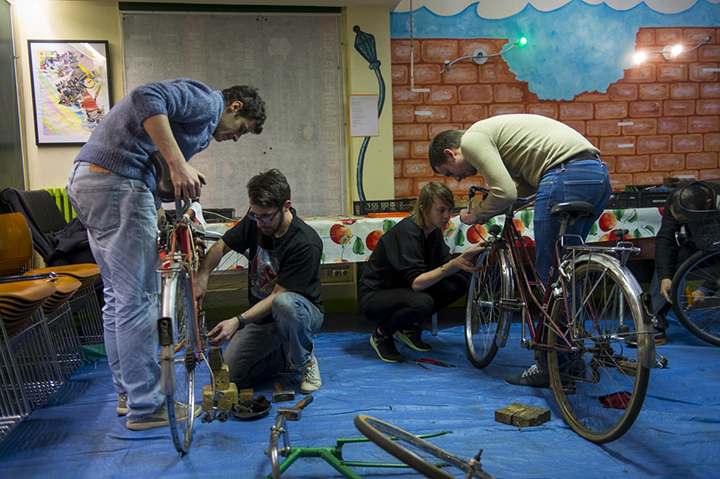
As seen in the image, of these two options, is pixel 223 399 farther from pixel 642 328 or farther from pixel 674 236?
pixel 674 236

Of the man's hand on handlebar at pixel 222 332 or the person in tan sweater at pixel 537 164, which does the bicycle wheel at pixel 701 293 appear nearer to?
the person in tan sweater at pixel 537 164

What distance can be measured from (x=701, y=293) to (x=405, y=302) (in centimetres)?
175

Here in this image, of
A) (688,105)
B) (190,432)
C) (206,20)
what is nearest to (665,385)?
(190,432)

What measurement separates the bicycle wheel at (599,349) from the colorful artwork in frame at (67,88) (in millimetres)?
3462

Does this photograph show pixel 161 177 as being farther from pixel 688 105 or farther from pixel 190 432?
pixel 688 105

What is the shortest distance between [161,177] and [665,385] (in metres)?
2.15

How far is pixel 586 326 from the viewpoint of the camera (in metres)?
1.67

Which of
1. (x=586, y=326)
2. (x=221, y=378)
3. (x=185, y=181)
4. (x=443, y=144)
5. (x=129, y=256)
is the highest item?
(x=443, y=144)

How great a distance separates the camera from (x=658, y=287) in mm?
2889

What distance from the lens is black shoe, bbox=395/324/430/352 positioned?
2654 mm

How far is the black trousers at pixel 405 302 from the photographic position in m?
2.40

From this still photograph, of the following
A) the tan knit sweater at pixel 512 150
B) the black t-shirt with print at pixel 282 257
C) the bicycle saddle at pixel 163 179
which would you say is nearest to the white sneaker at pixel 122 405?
the black t-shirt with print at pixel 282 257

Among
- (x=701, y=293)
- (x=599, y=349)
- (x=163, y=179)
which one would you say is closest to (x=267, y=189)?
(x=163, y=179)

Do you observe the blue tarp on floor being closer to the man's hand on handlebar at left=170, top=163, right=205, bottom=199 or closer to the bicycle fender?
the bicycle fender
